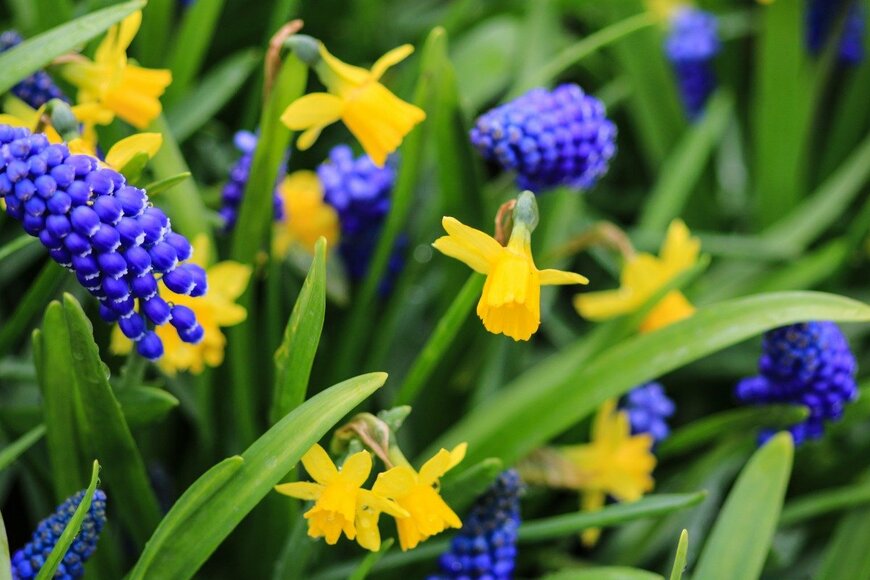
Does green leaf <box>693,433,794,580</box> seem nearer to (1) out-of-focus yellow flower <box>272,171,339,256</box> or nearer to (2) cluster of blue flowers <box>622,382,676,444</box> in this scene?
(2) cluster of blue flowers <box>622,382,676,444</box>

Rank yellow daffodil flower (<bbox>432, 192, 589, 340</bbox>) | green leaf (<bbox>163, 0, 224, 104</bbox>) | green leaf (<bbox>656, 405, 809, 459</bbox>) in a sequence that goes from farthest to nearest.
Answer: green leaf (<bbox>163, 0, 224, 104</bbox>) < green leaf (<bbox>656, 405, 809, 459</bbox>) < yellow daffodil flower (<bbox>432, 192, 589, 340</bbox>)

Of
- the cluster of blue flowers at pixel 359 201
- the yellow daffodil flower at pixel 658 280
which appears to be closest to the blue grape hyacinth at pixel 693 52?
the yellow daffodil flower at pixel 658 280

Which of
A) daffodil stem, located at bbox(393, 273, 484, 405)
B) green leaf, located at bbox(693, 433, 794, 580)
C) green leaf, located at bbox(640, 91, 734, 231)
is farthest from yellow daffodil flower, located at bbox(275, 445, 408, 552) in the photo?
green leaf, located at bbox(640, 91, 734, 231)

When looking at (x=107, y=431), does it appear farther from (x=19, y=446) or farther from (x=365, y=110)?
(x=365, y=110)

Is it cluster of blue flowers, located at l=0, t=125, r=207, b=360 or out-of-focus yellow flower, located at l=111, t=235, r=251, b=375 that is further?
out-of-focus yellow flower, located at l=111, t=235, r=251, b=375

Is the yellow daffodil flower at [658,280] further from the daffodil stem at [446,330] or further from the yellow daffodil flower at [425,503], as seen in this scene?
the yellow daffodil flower at [425,503]
